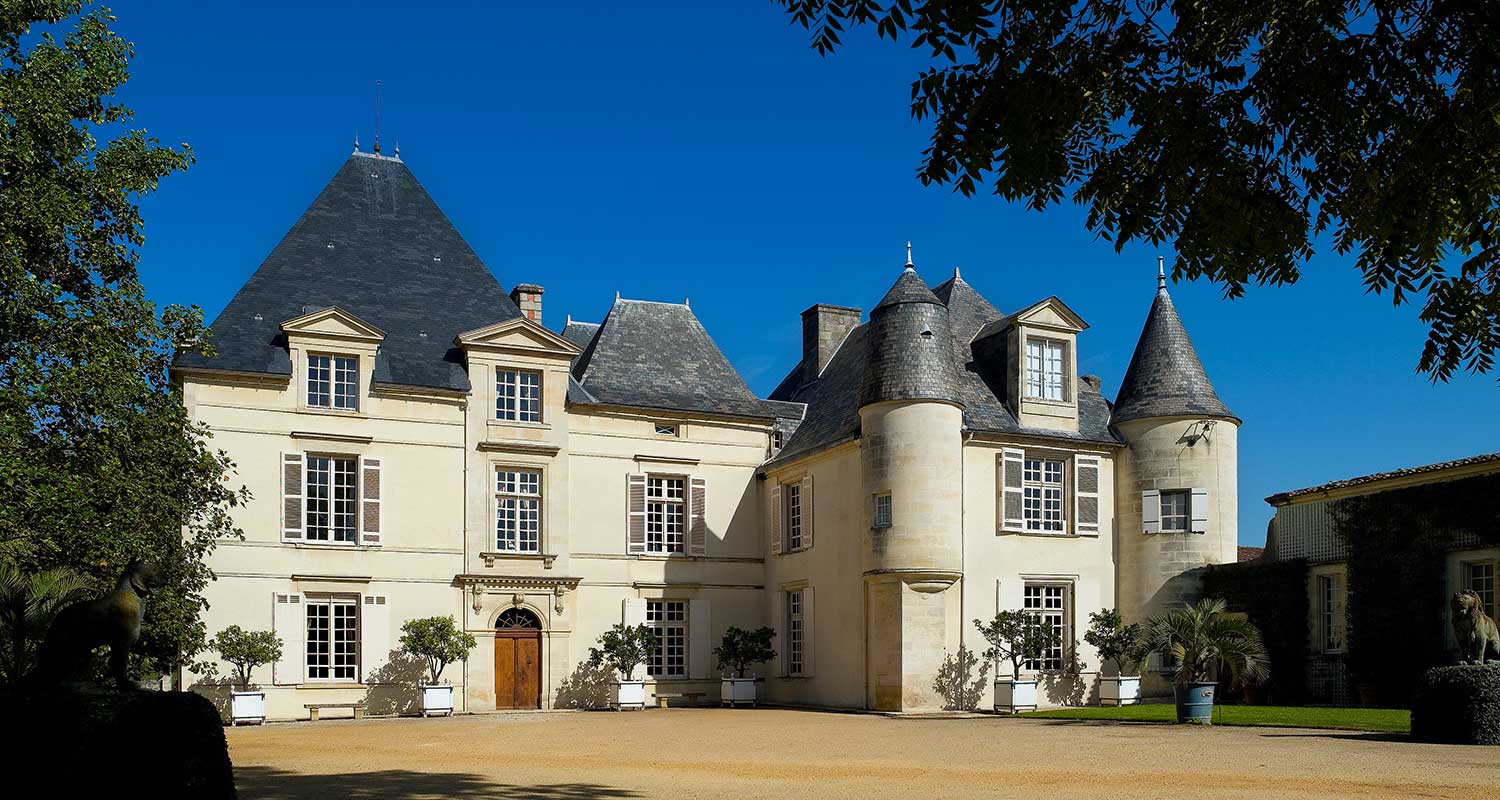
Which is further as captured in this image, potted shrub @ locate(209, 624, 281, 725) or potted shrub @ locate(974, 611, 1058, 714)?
potted shrub @ locate(974, 611, 1058, 714)

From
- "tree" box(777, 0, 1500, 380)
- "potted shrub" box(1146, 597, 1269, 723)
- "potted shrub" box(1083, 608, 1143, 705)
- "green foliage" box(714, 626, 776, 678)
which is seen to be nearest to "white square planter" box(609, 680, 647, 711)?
"green foliage" box(714, 626, 776, 678)

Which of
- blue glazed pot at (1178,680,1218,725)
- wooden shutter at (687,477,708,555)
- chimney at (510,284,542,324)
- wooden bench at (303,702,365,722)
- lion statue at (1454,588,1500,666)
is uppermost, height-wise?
chimney at (510,284,542,324)

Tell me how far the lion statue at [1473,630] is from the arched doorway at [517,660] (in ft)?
52.4

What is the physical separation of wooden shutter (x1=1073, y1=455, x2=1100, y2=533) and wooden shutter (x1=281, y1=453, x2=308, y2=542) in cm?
1378

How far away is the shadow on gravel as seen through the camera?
10.7 m

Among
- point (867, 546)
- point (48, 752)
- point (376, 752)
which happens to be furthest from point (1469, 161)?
point (867, 546)

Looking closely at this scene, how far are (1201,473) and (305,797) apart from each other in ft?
63.9

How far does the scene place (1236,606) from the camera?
25781 millimetres

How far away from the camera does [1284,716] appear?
1942 centimetres

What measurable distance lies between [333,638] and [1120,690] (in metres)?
13.7

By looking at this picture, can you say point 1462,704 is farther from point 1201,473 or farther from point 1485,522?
point 1201,473

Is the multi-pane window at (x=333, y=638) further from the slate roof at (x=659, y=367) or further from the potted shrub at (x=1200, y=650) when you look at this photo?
the potted shrub at (x=1200, y=650)

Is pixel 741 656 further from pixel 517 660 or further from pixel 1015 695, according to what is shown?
pixel 1015 695

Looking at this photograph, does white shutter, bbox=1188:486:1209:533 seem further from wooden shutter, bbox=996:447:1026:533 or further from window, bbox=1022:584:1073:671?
wooden shutter, bbox=996:447:1026:533
